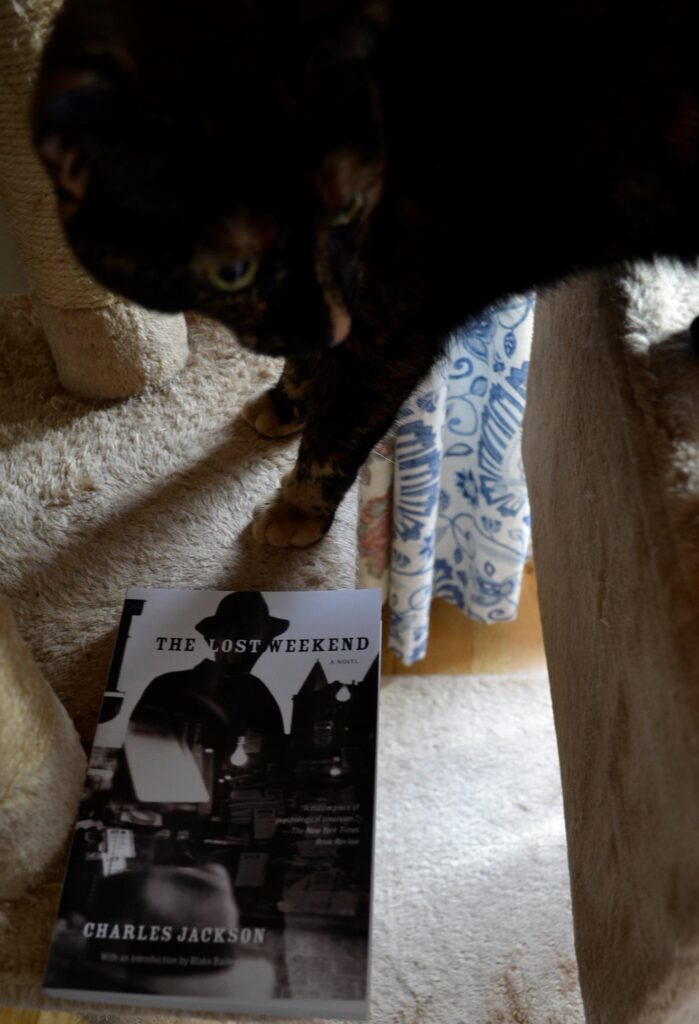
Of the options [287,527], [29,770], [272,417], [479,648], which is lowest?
[29,770]

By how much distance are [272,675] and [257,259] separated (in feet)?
1.29

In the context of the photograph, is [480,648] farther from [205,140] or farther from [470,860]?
Result: [205,140]

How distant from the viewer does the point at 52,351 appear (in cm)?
112

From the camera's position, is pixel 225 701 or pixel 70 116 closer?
pixel 70 116

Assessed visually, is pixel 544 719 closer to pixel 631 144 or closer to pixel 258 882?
pixel 258 882

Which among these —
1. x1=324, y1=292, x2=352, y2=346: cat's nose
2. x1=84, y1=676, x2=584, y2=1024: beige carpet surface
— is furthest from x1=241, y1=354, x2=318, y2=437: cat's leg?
x1=84, y1=676, x2=584, y2=1024: beige carpet surface

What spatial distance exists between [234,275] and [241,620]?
378mm

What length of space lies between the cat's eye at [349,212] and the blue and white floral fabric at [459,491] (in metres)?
0.57

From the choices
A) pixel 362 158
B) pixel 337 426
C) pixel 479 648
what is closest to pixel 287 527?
pixel 337 426

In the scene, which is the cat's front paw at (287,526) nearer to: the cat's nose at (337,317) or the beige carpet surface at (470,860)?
the cat's nose at (337,317)

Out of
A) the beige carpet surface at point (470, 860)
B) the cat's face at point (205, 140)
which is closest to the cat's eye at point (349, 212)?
the cat's face at point (205, 140)

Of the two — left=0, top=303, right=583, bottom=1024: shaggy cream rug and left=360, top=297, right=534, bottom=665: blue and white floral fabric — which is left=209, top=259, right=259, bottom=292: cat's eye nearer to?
left=0, top=303, right=583, bottom=1024: shaggy cream rug

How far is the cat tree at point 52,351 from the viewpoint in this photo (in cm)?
68

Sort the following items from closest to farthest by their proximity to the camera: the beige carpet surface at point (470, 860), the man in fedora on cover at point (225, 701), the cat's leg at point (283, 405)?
the man in fedora on cover at point (225, 701)
the cat's leg at point (283, 405)
the beige carpet surface at point (470, 860)
